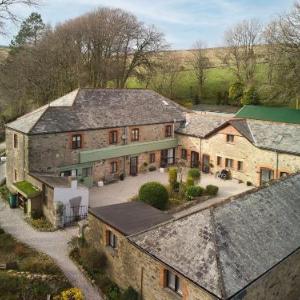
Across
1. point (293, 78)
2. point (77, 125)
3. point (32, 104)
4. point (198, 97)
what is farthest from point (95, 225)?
point (198, 97)

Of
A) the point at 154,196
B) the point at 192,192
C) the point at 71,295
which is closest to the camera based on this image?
the point at 71,295

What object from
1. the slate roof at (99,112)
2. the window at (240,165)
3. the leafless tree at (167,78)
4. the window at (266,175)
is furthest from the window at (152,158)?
the leafless tree at (167,78)

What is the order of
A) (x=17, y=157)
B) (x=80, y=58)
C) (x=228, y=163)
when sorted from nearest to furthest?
(x=17, y=157), (x=228, y=163), (x=80, y=58)

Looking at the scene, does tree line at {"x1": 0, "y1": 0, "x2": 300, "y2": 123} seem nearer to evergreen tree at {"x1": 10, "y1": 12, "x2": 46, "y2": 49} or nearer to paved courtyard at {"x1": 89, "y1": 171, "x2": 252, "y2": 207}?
evergreen tree at {"x1": 10, "y1": 12, "x2": 46, "y2": 49}

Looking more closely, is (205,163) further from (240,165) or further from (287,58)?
(287,58)

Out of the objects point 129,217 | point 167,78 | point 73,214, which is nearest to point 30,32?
point 167,78

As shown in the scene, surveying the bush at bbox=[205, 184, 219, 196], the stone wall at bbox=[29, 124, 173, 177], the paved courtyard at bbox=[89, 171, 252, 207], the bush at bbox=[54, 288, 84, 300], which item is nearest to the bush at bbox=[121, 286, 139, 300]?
the bush at bbox=[54, 288, 84, 300]
